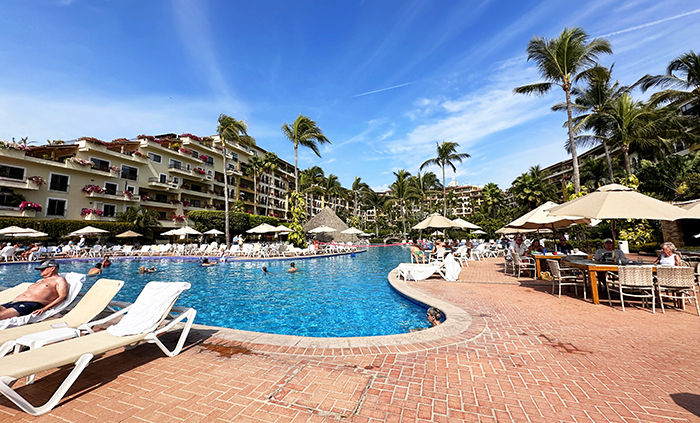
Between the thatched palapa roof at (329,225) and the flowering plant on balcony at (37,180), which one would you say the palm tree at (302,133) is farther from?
the flowering plant on balcony at (37,180)

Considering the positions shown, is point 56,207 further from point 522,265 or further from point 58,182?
point 522,265

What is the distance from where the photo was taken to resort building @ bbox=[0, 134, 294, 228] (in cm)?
2267

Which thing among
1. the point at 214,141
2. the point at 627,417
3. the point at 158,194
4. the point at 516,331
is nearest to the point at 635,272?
the point at 516,331

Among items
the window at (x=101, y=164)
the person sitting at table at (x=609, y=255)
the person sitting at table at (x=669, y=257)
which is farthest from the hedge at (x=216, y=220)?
the person sitting at table at (x=669, y=257)

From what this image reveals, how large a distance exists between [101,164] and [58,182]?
4174 mm

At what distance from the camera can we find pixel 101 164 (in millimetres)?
28438

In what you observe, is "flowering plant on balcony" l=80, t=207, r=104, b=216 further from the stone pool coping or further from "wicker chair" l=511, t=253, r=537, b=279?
"wicker chair" l=511, t=253, r=537, b=279

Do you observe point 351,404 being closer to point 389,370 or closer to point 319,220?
point 389,370

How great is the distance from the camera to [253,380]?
2.94 metres

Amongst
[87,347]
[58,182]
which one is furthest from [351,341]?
[58,182]

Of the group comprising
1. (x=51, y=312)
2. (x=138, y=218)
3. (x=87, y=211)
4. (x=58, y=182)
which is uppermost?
(x=58, y=182)

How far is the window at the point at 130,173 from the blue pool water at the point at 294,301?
1897cm

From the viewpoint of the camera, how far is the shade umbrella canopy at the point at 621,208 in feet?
18.2

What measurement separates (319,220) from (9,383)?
31836mm
